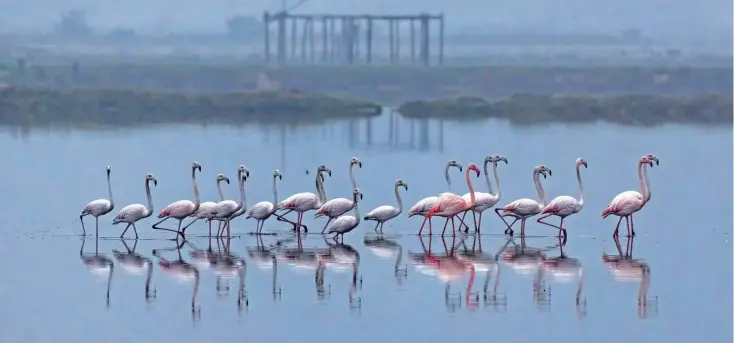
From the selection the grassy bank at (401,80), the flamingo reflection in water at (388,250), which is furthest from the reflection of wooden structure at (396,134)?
the grassy bank at (401,80)

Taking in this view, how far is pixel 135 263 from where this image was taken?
47.4 ft

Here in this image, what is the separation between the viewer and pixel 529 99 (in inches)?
2100

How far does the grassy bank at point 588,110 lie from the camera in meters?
45.9

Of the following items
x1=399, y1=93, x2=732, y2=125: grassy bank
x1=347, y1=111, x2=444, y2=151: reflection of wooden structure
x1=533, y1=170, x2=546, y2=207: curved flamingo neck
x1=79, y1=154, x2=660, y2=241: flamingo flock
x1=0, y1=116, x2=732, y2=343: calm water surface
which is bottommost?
x1=0, y1=116, x2=732, y2=343: calm water surface

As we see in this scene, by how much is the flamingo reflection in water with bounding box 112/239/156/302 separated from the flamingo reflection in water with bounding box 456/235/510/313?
262cm

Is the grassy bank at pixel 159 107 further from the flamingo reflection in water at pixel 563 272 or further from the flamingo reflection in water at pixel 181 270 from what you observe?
the flamingo reflection in water at pixel 563 272

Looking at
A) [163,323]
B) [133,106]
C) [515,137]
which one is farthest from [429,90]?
[163,323]

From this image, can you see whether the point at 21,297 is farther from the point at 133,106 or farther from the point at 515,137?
the point at 133,106

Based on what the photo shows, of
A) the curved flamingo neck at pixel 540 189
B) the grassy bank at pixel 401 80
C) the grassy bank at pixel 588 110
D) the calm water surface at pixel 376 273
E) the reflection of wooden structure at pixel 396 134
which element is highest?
the grassy bank at pixel 401 80

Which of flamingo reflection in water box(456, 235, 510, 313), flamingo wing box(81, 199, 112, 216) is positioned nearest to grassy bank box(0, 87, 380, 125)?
flamingo wing box(81, 199, 112, 216)

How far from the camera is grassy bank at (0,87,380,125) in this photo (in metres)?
44.8

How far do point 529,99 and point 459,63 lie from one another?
50099mm

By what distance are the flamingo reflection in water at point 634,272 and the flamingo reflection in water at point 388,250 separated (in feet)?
5.78

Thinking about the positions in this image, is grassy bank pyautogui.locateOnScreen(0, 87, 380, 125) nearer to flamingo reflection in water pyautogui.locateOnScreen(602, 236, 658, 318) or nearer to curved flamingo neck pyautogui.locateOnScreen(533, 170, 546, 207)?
curved flamingo neck pyautogui.locateOnScreen(533, 170, 546, 207)
